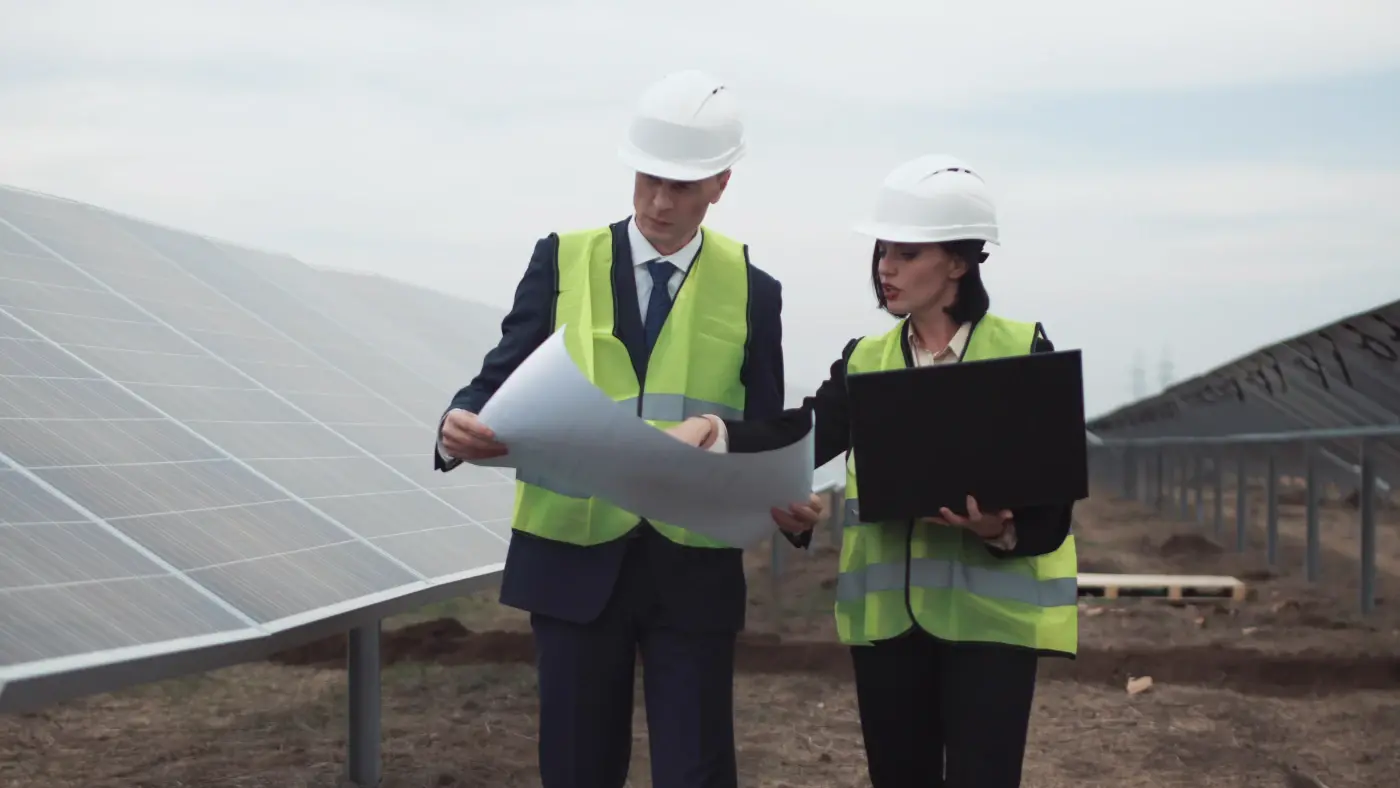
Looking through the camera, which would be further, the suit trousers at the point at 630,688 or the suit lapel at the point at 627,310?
the suit lapel at the point at 627,310

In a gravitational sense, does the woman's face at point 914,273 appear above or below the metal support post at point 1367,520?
above

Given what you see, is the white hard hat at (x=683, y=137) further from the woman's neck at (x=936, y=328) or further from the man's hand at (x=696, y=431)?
the woman's neck at (x=936, y=328)

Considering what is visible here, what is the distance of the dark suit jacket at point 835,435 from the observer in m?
3.72

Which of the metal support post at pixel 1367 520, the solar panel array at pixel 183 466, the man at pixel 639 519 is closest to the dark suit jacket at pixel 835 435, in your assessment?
the man at pixel 639 519

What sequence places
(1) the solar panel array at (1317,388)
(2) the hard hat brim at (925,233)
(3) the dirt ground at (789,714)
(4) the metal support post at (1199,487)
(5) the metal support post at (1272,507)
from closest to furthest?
1. (2) the hard hat brim at (925,233)
2. (3) the dirt ground at (789,714)
3. (1) the solar panel array at (1317,388)
4. (5) the metal support post at (1272,507)
5. (4) the metal support post at (1199,487)

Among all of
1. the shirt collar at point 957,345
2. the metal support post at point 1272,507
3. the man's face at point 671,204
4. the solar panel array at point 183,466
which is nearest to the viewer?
the man's face at point 671,204

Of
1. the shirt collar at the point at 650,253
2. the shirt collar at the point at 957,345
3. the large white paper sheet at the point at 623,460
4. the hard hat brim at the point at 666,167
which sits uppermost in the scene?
the hard hat brim at the point at 666,167

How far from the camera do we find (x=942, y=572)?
3953 millimetres

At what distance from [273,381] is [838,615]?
16.7ft

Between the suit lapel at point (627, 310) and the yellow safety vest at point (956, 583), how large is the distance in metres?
0.54

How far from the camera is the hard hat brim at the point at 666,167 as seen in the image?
3.64 meters

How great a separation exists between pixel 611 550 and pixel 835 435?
0.84 m

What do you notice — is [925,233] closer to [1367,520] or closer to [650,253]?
[650,253]

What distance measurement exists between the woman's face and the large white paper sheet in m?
0.53
